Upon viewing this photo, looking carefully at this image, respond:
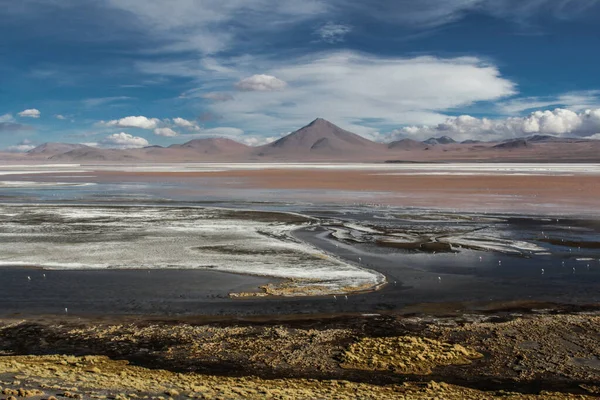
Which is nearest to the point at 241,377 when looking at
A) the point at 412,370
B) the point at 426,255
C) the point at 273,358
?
the point at 273,358

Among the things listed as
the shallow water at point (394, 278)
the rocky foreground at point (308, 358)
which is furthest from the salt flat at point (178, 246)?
the rocky foreground at point (308, 358)

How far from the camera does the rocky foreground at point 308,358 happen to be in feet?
23.1

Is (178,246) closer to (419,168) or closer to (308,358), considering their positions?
(308,358)

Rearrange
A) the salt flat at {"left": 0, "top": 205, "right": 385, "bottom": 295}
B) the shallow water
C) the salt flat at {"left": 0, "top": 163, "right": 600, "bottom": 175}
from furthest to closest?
the salt flat at {"left": 0, "top": 163, "right": 600, "bottom": 175} < the salt flat at {"left": 0, "top": 205, "right": 385, "bottom": 295} < the shallow water

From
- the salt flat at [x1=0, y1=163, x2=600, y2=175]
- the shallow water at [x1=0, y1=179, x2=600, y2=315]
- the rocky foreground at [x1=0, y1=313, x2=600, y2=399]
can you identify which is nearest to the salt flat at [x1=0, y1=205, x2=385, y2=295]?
the shallow water at [x1=0, y1=179, x2=600, y2=315]

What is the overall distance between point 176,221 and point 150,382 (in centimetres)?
1721

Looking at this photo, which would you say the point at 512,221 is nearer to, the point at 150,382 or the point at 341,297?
the point at 341,297

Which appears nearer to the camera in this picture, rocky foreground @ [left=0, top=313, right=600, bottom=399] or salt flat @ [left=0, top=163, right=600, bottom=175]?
rocky foreground @ [left=0, top=313, right=600, bottom=399]

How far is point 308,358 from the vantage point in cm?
828

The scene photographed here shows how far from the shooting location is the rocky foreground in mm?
7031

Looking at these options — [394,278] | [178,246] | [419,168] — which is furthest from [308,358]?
[419,168]

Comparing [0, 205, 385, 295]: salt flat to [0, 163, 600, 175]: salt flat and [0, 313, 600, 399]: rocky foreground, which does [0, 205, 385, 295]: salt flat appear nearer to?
[0, 313, 600, 399]: rocky foreground

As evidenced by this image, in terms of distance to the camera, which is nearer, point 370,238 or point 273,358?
point 273,358

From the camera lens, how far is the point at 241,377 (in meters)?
7.53
